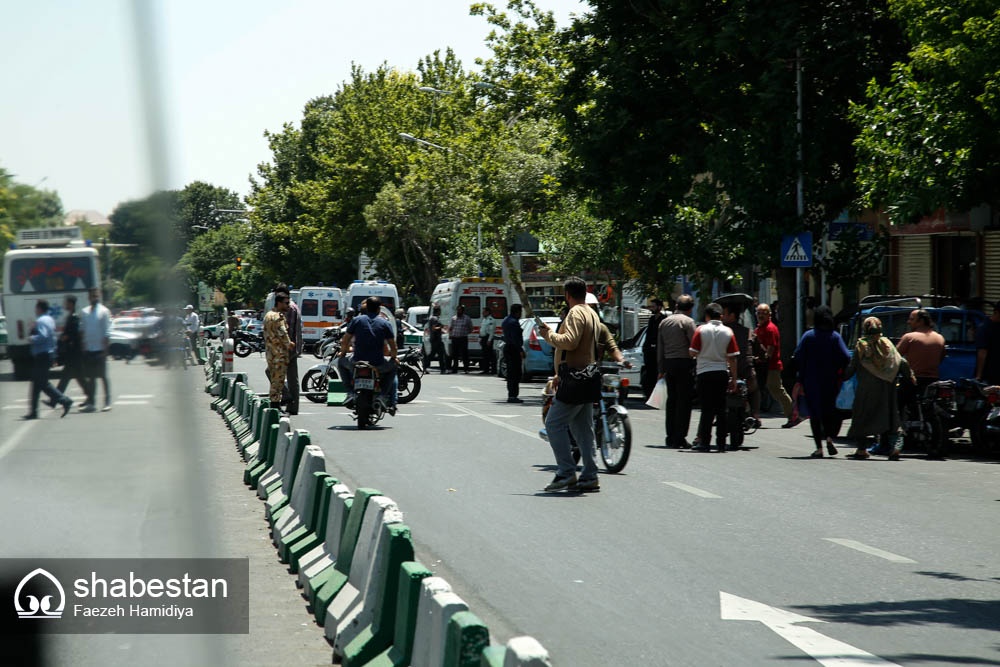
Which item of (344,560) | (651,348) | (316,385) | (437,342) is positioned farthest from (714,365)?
(437,342)

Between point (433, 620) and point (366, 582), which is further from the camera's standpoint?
point (366, 582)

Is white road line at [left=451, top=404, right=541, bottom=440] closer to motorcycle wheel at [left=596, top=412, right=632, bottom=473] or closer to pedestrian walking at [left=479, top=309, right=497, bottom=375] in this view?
motorcycle wheel at [left=596, top=412, right=632, bottom=473]

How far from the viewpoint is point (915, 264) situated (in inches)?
1209

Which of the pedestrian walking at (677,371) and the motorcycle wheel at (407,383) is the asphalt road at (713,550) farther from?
the motorcycle wheel at (407,383)

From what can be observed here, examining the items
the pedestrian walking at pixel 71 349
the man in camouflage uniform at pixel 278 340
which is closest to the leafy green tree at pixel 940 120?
the man in camouflage uniform at pixel 278 340

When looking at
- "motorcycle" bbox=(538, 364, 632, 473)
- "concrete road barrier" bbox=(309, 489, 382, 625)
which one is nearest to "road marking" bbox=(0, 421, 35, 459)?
"concrete road barrier" bbox=(309, 489, 382, 625)

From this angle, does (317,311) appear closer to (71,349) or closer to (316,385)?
(316,385)

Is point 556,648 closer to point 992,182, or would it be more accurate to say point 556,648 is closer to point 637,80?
point 992,182

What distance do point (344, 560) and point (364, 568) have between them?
627 mm

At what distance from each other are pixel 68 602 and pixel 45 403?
81 centimetres

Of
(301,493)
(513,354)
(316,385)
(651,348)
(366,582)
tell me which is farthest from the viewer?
(513,354)

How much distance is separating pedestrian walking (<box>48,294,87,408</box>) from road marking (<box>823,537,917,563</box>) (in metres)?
6.61

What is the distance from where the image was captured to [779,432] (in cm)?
1838

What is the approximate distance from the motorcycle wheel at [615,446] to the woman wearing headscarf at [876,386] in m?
3.37
